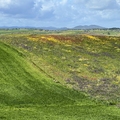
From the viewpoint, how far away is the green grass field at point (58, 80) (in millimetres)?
51388

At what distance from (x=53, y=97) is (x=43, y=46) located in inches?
1822

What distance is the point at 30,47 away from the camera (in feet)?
329

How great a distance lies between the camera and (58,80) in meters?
72.6

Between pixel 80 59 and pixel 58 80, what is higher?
pixel 80 59

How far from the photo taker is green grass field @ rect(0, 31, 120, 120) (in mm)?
51388

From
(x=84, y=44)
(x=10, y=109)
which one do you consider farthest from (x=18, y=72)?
(x=84, y=44)

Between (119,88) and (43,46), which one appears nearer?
(119,88)

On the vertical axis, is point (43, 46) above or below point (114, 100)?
above

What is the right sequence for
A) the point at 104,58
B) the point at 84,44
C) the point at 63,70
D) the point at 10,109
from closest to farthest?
the point at 10,109 → the point at 63,70 → the point at 104,58 → the point at 84,44

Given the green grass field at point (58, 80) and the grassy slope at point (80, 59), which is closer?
the green grass field at point (58, 80)

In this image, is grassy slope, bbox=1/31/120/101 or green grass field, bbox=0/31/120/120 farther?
grassy slope, bbox=1/31/120/101

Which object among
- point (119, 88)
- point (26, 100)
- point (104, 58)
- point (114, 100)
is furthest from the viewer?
point (104, 58)

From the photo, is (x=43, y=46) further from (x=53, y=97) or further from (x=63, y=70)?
(x=53, y=97)

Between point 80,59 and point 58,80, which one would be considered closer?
point 58,80
